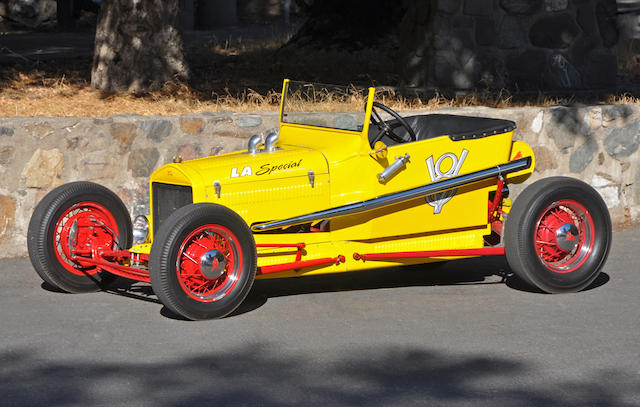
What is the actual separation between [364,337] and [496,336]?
31.9 inches

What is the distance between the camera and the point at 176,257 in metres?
6.07

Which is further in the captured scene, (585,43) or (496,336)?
(585,43)

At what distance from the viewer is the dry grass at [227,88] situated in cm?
1048

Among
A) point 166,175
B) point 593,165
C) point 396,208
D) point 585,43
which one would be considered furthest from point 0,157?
point 585,43

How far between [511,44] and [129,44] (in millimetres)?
4822

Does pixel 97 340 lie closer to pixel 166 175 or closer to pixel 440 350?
pixel 166 175

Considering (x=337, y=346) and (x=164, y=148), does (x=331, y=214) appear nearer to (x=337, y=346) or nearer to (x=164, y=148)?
(x=337, y=346)

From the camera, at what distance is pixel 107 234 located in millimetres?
7289

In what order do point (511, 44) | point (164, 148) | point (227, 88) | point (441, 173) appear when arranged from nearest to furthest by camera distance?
point (441, 173) < point (164, 148) < point (227, 88) < point (511, 44)

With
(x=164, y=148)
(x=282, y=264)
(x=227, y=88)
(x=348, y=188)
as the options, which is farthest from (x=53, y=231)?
(x=227, y=88)

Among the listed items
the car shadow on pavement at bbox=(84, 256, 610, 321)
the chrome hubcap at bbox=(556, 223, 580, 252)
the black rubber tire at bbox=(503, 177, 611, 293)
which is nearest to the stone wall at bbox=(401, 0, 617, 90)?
the car shadow on pavement at bbox=(84, 256, 610, 321)

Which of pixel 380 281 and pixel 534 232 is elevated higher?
pixel 534 232

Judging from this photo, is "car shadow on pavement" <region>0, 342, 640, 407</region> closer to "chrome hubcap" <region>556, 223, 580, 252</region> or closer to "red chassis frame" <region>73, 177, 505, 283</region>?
"red chassis frame" <region>73, 177, 505, 283</region>

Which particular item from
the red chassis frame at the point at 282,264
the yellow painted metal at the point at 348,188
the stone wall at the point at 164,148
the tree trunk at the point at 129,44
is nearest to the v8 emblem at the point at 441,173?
the yellow painted metal at the point at 348,188
